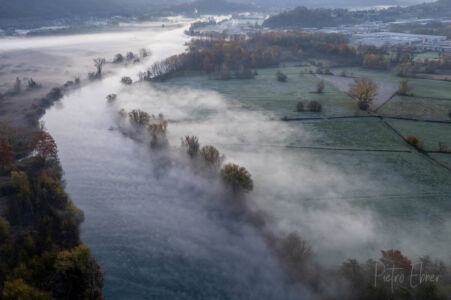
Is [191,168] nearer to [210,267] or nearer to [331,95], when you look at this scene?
[210,267]

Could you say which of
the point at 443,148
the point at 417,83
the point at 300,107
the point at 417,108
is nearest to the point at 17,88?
the point at 300,107

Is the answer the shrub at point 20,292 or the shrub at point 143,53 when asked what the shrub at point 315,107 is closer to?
the shrub at point 20,292

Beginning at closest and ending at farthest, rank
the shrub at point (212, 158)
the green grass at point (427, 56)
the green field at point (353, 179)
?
1. the green field at point (353, 179)
2. the shrub at point (212, 158)
3. the green grass at point (427, 56)

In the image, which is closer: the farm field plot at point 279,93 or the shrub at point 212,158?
the shrub at point 212,158

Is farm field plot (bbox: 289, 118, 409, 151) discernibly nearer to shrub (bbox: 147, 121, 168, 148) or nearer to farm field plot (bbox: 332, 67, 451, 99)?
shrub (bbox: 147, 121, 168, 148)

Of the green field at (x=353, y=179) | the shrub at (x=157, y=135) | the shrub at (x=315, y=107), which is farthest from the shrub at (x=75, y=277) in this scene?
the shrub at (x=315, y=107)

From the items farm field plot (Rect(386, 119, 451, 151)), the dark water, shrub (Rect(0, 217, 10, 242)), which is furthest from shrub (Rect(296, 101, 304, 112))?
shrub (Rect(0, 217, 10, 242))

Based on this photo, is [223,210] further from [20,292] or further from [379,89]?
[379,89]
